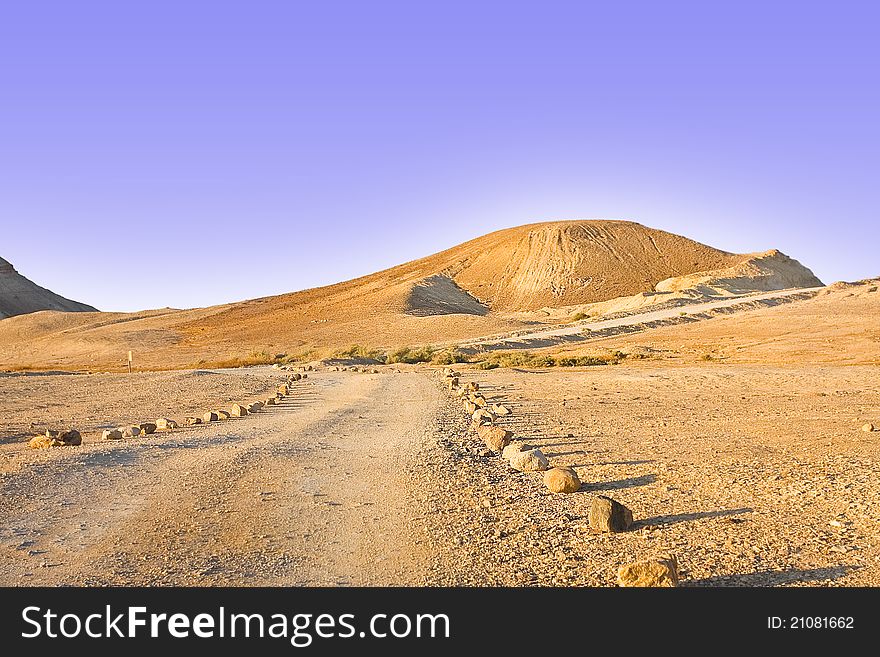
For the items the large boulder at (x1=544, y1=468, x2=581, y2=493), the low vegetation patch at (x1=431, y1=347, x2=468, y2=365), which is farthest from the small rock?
the low vegetation patch at (x1=431, y1=347, x2=468, y2=365)

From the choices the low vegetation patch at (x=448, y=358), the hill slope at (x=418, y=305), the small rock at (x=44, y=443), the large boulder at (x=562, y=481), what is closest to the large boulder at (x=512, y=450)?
the large boulder at (x=562, y=481)

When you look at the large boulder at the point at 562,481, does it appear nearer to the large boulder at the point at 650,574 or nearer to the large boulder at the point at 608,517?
the large boulder at the point at 608,517

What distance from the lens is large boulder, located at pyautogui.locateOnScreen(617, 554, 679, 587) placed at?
4922 millimetres

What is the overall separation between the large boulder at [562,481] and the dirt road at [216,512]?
1.50 m

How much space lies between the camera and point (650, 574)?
195 inches

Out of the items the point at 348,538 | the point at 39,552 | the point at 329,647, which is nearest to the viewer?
the point at 329,647

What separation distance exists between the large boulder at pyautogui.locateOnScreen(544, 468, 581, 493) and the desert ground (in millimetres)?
132

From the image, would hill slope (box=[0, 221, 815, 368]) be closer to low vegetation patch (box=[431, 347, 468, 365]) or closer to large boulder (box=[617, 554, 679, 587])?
low vegetation patch (box=[431, 347, 468, 365])

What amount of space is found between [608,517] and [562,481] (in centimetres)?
175

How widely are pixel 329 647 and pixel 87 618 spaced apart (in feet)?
4.51

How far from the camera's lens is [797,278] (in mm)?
103625

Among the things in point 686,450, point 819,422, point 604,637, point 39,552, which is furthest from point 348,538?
point 819,422

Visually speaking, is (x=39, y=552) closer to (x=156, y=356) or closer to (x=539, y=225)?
(x=156, y=356)

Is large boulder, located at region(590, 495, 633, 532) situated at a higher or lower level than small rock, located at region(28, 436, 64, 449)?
lower
